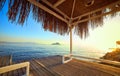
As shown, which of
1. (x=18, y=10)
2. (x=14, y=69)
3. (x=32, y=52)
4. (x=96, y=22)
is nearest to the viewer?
(x=14, y=69)

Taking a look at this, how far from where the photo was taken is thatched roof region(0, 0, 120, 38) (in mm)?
2098

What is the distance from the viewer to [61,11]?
3.26m

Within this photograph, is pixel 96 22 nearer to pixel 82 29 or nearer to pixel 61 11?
pixel 82 29

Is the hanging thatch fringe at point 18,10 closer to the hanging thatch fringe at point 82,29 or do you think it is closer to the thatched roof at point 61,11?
the thatched roof at point 61,11

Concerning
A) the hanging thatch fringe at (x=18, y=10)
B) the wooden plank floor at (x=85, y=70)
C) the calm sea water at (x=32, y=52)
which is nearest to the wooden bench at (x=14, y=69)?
the wooden plank floor at (x=85, y=70)

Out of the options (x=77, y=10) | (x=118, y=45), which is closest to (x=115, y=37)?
(x=118, y=45)

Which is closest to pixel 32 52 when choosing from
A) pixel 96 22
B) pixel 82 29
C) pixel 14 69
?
pixel 82 29

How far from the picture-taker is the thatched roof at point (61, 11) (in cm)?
210

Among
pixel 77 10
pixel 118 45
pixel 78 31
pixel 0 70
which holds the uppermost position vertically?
pixel 77 10

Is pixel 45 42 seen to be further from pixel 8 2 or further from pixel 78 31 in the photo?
pixel 8 2

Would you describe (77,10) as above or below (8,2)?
above

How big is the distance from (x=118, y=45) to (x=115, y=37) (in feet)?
1.61

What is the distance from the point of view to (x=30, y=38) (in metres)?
14.5

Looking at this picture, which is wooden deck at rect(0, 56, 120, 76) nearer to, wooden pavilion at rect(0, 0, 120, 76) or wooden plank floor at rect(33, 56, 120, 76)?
wooden plank floor at rect(33, 56, 120, 76)
